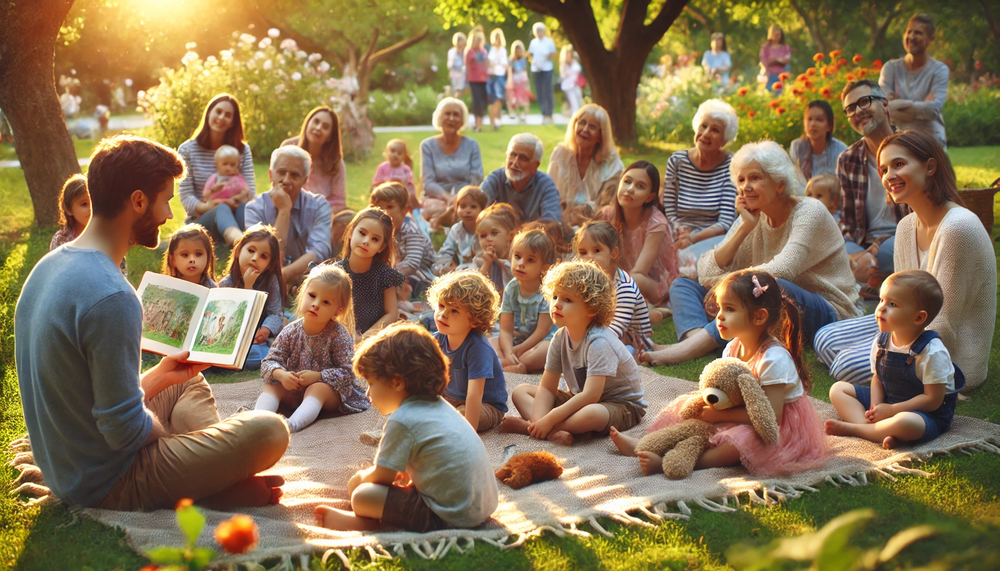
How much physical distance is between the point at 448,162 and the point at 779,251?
4.27 metres

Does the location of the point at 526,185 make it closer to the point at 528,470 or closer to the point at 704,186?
the point at 704,186

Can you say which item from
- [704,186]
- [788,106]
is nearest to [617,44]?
[788,106]

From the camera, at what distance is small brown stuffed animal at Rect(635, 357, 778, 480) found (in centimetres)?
368

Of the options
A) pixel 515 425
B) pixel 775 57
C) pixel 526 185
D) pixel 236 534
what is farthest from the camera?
pixel 775 57

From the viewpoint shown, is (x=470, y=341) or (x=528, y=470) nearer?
(x=528, y=470)

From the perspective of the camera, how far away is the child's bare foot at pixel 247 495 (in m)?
3.35

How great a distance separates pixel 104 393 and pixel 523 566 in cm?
154

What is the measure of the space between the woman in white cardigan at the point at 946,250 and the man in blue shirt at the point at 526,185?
315 cm

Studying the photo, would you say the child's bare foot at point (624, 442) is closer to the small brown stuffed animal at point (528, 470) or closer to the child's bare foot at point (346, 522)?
the small brown stuffed animal at point (528, 470)

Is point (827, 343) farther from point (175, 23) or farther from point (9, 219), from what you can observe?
point (175, 23)

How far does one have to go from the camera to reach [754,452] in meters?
3.73

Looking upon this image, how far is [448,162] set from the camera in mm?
9055

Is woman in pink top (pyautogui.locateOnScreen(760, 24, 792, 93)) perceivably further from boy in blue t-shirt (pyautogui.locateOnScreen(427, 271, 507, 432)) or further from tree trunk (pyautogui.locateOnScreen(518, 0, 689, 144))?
boy in blue t-shirt (pyautogui.locateOnScreen(427, 271, 507, 432))

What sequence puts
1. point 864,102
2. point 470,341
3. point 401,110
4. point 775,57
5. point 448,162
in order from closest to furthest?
point 470,341, point 864,102, point 448,162, point 775,57, point 401,110
